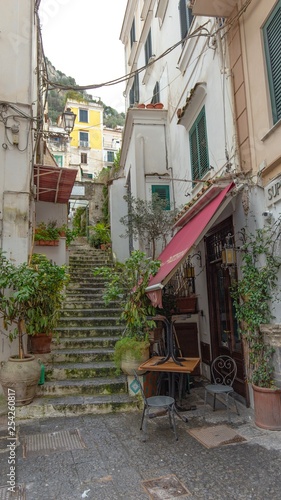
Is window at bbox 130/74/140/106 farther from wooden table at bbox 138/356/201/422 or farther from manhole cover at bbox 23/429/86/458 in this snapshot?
manhole cover at bbox 23/429/86/458

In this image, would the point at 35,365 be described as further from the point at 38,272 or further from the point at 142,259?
the point at 142,259

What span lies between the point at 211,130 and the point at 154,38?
7722 millimetres

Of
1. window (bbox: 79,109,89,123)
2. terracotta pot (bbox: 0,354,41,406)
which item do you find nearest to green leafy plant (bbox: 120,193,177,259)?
terracotta pot (bbox: 0,354,41,406)

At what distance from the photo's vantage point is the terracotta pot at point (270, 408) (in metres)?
4.81

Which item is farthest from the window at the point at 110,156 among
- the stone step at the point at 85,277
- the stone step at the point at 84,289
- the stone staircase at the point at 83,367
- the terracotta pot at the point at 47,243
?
the stone staircase at the point at 83,367

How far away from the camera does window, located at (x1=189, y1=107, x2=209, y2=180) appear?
786 cm

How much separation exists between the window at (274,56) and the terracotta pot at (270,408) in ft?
13.3

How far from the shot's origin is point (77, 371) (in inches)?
266

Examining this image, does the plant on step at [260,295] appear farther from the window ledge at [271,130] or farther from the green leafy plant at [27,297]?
the green leafy plant at [27,297]

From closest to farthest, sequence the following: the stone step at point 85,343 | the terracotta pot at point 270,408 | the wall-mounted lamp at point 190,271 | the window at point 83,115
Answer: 1. the terracotta pot at point 270,408
2. the stone step at point 85,343
3. the wall-mounted lamp at point 190,271
4. the window at point 83,115

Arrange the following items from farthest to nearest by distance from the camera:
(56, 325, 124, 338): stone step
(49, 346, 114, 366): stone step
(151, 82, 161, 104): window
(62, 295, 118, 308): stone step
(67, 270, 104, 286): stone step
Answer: (151, 82, 161, 104): window
(67, 270, 104, 286): stone step
(62, 295, 118, 308): stone step
(56, 325, 124, 338): stone step
(49, 346, 114, 366): stone step

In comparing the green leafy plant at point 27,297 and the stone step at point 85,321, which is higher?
the green leafy plant at point 27,297

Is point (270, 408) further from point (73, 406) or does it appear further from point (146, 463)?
point (73, 406)

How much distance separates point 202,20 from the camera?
755 cm
